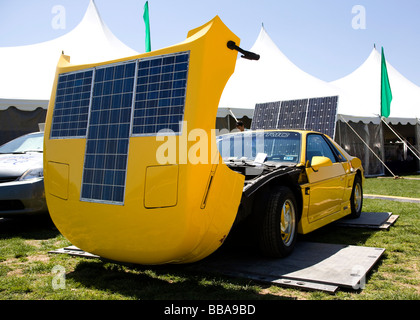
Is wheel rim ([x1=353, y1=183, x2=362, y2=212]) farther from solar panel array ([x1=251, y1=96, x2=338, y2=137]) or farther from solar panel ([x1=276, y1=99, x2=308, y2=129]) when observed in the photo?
solar panel ([x1=276, y1=99, x2=308, y2=129])

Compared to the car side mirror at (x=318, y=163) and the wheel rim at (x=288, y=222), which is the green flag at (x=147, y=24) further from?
the wheel rim at (x=288, y=222)

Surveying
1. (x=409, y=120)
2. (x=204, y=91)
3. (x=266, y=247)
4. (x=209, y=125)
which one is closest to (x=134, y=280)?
(x=266, y=247)

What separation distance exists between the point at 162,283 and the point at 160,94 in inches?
63.3

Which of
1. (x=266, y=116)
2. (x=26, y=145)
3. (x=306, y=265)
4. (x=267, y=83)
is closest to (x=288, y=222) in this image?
(x=306, y=265)

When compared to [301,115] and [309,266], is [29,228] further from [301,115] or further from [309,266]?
[301,115]

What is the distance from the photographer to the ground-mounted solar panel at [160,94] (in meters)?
2.88

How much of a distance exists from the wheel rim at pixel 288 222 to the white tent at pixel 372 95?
11.4 m

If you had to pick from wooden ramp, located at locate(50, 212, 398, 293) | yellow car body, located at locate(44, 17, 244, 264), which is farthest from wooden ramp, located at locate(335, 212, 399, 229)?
yellow car body, located at locate(44, 17, 244, 264)

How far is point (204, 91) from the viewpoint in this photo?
112 inches

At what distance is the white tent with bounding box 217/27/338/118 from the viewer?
14156 mm

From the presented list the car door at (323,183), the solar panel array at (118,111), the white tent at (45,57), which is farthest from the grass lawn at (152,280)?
the white tent at (45,57)

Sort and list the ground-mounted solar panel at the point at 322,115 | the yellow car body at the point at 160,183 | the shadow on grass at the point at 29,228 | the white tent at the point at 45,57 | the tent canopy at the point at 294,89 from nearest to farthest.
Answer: the yellow car body at the point at 160,183
the shadow on grass at the point at 29,228
the ground-mounted solar panel at the point at 322,115
the white tent at the point at 45,57
the tent canopy at the point at 294,89

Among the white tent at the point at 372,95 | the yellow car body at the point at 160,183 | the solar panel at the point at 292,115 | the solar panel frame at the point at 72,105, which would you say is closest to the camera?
the yellow car body at the point at 160,183

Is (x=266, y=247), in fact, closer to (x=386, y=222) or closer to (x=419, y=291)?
(x=419, y=291)
